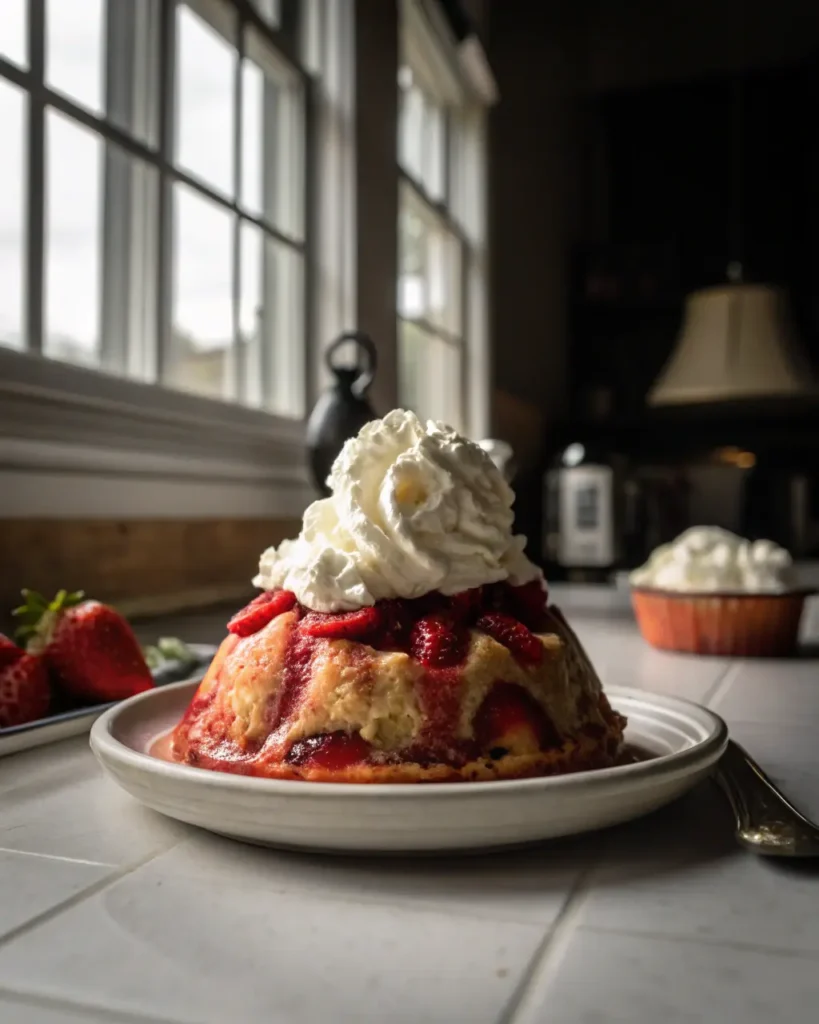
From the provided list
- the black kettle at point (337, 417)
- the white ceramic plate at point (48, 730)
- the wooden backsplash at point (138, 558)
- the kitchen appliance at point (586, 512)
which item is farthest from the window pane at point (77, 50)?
the kitchen appliance at point (586, 512)

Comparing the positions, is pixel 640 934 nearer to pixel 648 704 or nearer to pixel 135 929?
pixel 135 929

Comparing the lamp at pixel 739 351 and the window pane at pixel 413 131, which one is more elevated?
the window pane at pixel 413 131

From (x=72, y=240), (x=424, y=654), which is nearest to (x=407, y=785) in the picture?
(x=424, y=654)

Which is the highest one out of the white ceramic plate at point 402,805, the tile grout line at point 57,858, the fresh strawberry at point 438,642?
the fresh strawberry at point 438,642

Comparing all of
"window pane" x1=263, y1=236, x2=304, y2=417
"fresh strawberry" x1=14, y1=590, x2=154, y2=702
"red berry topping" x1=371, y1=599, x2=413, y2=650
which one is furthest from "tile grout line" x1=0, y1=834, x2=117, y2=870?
"window pane" x1=263, y1=236, x2=304, y2=417

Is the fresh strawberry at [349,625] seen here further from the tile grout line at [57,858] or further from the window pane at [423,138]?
the window pane at [423,138]

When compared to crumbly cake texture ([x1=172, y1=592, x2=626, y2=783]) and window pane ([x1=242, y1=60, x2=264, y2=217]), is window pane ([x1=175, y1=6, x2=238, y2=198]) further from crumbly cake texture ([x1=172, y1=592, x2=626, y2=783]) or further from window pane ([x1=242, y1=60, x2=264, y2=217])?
crumbly cake texture ([x1=172, y1=592, x2=626, y2=783])

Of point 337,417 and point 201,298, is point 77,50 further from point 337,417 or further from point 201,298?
point 337,417
